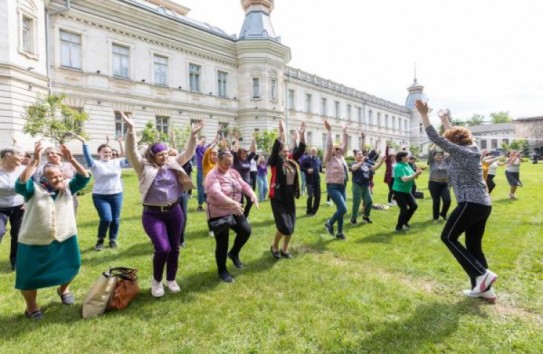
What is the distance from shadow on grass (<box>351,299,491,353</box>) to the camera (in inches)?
131

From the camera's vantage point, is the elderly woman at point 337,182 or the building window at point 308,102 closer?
the elderly woman at point 337,182

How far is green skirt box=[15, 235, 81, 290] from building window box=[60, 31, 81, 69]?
24.5m

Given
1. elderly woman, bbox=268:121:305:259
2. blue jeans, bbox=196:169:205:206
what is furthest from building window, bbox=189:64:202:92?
elderly woman, bbox=268:121:305:259

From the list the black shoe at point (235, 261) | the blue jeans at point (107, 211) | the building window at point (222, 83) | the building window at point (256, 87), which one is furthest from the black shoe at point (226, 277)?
the building window at point (256, 87)

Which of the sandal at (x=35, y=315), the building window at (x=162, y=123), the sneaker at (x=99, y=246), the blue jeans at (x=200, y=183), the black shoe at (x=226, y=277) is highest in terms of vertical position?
the building window at (x=162, y=123)

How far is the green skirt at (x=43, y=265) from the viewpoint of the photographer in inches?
145

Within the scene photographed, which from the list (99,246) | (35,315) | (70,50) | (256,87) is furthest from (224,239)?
(256,87)

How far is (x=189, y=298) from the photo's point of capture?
441 cm

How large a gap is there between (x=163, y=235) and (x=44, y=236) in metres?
1.26

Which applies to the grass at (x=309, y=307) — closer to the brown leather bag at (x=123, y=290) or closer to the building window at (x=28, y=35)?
the brown leather bag at (x=123, y=290)

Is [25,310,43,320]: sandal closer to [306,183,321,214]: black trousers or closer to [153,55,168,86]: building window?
[306,183,321,214]: black trousers

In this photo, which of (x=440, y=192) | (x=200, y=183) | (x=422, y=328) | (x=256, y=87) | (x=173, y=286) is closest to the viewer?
(x=422, y=328)

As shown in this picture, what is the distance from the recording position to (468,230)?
14.2ft

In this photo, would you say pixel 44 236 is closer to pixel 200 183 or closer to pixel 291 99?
pixel 200 183
